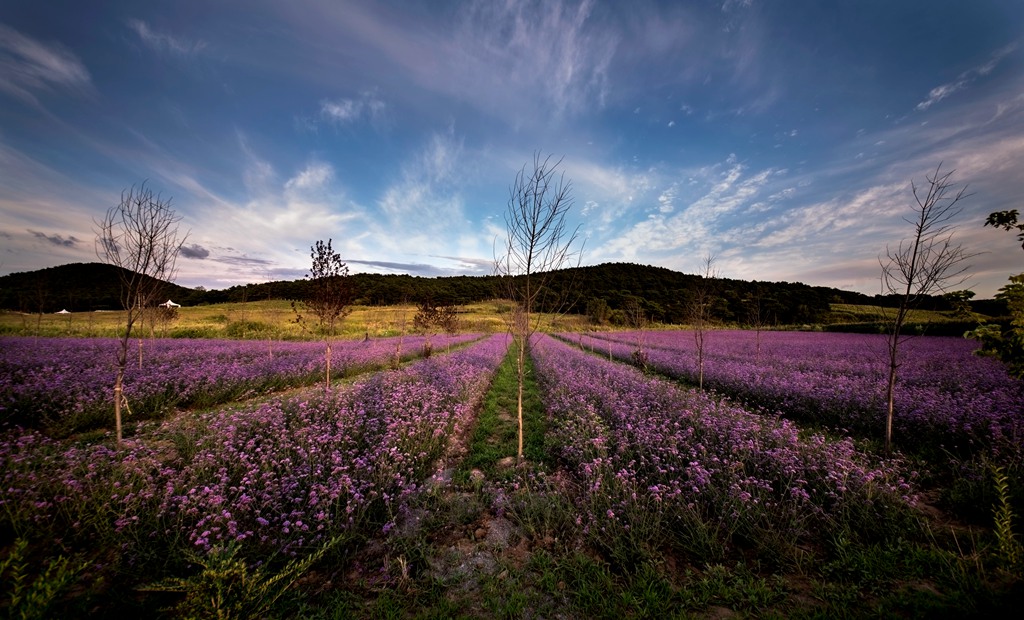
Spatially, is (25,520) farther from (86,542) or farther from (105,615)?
(105,615)

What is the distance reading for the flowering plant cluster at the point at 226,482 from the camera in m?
3.66

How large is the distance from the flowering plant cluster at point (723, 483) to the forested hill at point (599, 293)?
130 ft

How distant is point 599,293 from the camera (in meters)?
71.5

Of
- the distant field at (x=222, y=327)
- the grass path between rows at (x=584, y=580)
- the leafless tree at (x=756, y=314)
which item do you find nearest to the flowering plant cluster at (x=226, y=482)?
the grass path between rows at (x=584, y=580)

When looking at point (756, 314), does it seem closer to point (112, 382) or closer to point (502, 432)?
point (502, 432)

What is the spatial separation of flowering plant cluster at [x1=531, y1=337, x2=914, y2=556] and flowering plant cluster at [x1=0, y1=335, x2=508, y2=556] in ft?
9.22

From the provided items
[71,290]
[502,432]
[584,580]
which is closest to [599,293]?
[502,432]

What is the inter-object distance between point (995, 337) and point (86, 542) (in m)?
13.1

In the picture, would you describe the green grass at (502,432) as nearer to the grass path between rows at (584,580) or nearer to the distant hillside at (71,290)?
the grass path between rows at (584,580)

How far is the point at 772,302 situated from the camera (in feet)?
183

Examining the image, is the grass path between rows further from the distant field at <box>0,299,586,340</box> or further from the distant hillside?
the distant hillside

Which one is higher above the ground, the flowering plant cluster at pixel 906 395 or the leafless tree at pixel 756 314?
the leafless tree at pixel 756 314

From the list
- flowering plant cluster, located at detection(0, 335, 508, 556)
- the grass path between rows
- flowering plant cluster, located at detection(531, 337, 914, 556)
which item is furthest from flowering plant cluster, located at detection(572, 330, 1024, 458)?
flowering plant cluster, located at detection(0, 335, 508, 556)

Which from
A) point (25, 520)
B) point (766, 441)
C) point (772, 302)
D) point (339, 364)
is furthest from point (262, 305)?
point (772, 302)
